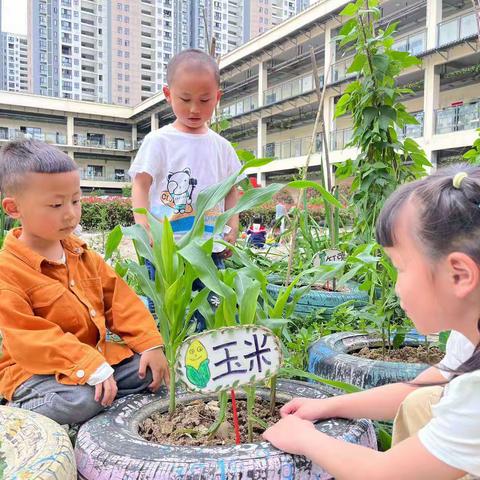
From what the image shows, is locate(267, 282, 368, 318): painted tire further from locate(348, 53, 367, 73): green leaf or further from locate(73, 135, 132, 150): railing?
locate(73, 135, 132, 150): railing

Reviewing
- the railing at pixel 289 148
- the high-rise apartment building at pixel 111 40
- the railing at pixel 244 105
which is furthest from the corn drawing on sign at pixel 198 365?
the high-rise apartment building at pixel 111 40

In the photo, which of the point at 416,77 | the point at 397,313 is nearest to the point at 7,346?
the point at 397,313

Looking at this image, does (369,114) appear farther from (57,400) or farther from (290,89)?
(290,89)

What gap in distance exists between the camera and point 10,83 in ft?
187

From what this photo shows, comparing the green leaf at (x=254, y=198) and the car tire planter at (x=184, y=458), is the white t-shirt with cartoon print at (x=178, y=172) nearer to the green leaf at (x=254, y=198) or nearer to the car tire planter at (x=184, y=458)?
the green leaf at (x=254, y=198)

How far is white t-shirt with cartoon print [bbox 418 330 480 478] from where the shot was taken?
605mm

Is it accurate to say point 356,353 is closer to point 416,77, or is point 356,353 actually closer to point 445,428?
point 445,428

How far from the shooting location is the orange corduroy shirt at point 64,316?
104 cm

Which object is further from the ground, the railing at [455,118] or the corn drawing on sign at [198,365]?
the railing at [455,118]

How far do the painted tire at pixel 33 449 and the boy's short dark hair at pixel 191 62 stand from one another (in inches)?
43.9

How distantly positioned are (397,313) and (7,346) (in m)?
1.18

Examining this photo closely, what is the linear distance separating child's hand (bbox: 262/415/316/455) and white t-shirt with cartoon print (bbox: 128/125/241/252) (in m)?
0.93

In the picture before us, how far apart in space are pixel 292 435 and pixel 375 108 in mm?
1479

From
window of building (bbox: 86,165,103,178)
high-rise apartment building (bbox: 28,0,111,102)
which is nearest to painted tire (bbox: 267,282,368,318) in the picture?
window of building (bbox: 86,165,103,178)
